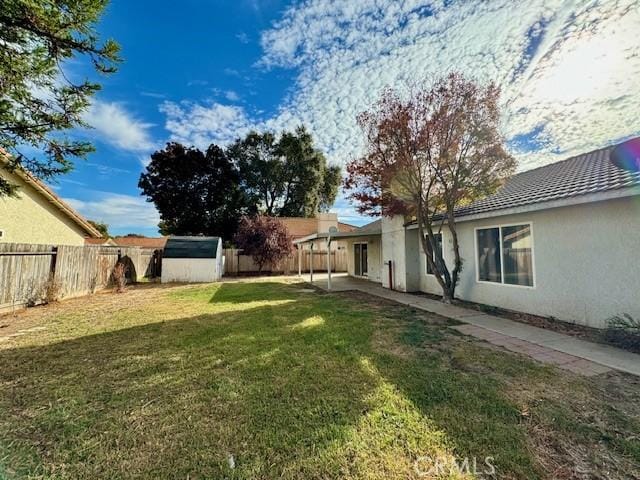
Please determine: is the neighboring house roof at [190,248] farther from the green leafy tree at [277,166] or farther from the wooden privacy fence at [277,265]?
the green leafy tree at [277,166]

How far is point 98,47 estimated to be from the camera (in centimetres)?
523

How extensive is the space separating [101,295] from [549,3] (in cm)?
1621

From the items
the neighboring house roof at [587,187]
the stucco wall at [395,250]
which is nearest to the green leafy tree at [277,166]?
the stucco wall at [395,250]

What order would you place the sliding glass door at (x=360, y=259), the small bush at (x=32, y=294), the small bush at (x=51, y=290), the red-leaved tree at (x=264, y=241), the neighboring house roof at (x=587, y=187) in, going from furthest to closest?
the red-leaved tree at (x=264, y=241) < the sliding glass door at (x=360, y=259) < the small bush at (x=51, y=290) < the small bush at (x=32, y=294) < the neighboring house roof at (x=587, y=187)

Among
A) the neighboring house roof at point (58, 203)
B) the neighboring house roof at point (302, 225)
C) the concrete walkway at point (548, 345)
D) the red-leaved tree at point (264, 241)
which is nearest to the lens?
the concrete walkway at point (548, 345)

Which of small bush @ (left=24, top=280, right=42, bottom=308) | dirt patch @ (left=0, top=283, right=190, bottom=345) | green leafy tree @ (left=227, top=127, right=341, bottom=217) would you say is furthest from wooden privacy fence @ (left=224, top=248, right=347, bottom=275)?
small bush @ (left=24, top=280, right=42, bottom=308)

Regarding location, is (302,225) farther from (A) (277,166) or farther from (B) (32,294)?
(B) (32,294)

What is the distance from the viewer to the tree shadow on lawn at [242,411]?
7.50 ft

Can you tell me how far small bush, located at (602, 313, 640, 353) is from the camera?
15.3ft

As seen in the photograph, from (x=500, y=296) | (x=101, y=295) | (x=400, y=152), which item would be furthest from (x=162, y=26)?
(x=500, y=296)

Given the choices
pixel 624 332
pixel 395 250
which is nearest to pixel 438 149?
pixel 395 250

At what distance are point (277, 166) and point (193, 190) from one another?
8577mm

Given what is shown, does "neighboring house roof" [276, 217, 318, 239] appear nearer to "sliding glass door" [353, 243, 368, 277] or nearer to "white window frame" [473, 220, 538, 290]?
"sliding glass door" [353, 243, 368, 277]

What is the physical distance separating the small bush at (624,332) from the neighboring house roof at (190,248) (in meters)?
15.8
